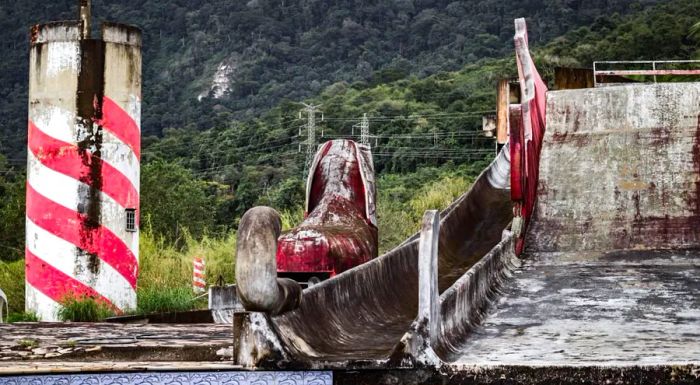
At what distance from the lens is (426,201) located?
29.3 meters

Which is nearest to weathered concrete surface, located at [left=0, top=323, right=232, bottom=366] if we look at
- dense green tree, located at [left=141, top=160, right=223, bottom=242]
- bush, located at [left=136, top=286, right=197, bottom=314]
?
bush, located at [left=136, top=286, right=197, bottom=314]

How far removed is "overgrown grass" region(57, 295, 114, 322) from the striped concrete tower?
8cm

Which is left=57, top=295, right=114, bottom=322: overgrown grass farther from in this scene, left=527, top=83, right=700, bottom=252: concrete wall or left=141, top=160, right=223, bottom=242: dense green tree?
left=141, top=160, right=223, bottom=242: dense green tree

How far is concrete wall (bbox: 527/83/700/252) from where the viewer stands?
984cm

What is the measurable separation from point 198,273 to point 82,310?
8826 mm

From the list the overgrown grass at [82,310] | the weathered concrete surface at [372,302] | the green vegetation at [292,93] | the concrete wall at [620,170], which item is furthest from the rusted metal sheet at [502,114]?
the overgrown grass at [82,310]

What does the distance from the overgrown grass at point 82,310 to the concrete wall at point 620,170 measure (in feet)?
12.0

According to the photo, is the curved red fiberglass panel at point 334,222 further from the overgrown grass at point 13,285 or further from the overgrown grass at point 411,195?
the overgrown grass at point 411,195

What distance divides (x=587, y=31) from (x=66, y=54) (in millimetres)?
50747

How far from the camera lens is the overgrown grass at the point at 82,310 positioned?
33.1 ft

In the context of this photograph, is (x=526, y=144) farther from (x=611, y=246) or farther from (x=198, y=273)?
(x=198, y=273)

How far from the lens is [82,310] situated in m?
10.2

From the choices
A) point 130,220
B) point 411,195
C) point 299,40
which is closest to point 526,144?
point 130,220

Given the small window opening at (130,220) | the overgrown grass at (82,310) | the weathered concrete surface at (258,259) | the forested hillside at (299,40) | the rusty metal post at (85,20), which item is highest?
the forested hillside at (299,40)
